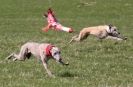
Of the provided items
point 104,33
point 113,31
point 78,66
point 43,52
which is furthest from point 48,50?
point 104,33

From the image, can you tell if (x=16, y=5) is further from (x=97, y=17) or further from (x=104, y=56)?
(x=104, y=56)

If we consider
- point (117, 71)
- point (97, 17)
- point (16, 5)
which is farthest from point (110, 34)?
point (16, 5)

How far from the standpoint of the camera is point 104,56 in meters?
16.5

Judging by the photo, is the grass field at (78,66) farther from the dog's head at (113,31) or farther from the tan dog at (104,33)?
the dog's head at (113,31)

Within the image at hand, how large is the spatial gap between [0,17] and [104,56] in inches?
925

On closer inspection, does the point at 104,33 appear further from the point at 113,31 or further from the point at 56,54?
the point at 56,54

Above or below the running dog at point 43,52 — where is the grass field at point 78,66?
below

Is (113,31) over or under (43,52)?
under

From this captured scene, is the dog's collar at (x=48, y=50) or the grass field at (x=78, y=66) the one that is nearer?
the grass field at (x=78, y=66)

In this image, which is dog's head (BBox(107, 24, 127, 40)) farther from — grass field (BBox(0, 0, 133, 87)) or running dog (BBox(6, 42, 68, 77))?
running dog (BBox(6, 42, 68, 77))

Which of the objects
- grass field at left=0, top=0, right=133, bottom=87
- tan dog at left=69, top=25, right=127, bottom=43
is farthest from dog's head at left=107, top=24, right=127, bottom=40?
grass field at left=0, top=0, right=133, bottom=87

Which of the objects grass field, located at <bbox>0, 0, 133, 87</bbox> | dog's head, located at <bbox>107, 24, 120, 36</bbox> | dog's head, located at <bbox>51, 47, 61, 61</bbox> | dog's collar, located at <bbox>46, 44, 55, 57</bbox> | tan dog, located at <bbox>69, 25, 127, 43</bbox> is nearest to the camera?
grass field, located at <bbox>0, 0, 133, 87</bbox>

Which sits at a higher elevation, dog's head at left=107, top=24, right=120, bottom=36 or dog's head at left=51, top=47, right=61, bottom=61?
dog's head at left=51, top=47, right=61, bottom=61

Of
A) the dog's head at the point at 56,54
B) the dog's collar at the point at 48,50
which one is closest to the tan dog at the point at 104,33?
the dog's collar at the point at 48,50
